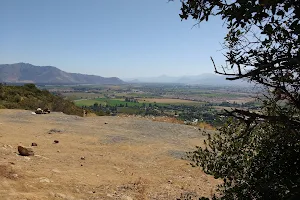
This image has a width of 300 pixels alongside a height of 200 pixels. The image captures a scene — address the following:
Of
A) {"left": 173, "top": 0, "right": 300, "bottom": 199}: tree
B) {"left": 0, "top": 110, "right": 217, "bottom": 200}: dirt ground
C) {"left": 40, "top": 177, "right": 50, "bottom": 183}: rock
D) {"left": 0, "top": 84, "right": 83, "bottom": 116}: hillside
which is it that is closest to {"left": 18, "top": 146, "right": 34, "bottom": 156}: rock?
{"left": 0, "top": 110, "right": 217, "bottom": 200}: dirt ground

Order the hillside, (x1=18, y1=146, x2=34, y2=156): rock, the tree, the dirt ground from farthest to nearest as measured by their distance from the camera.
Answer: the hillside < (x1=18, y1=146, x2=34, y2=156): rock < the dirt ground < the tree

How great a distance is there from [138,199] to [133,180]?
4.47ft

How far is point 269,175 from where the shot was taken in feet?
14.4

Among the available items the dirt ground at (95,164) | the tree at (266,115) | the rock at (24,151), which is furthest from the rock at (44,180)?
the tree at (266,115)

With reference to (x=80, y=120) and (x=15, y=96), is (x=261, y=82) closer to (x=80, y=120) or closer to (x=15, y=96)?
(x=80, y=120)

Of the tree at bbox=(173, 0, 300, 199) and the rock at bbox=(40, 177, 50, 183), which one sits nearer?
the tree at bbox=(173, 0, 300, 199)

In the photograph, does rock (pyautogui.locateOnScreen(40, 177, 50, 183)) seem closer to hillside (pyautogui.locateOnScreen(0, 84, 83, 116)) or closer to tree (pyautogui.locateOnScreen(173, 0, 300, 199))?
tree (pyautogui.locateOnScreen(173, 0, 300, 199))

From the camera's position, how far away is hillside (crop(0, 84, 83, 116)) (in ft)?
88.1

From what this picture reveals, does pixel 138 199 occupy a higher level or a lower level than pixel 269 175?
lower

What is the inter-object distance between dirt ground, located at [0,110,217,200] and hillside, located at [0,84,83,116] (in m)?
9.39

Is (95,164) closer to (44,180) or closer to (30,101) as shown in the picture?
(44,180)

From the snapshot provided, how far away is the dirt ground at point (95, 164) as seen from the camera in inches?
305

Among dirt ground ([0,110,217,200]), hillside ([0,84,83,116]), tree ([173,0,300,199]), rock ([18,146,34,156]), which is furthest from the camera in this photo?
hillside ([0,84,83,116])

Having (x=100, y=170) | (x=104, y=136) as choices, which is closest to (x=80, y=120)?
(x=104, y=136)
